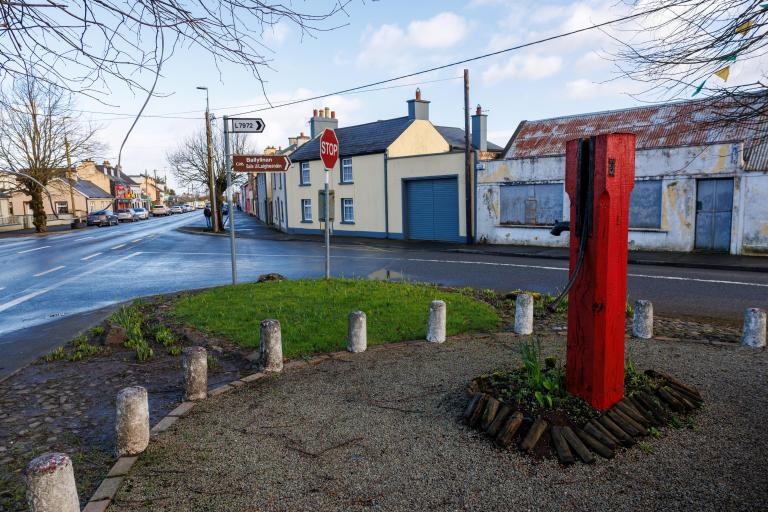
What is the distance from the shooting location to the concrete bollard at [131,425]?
3.90m

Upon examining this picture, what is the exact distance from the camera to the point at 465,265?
1566 centimetres

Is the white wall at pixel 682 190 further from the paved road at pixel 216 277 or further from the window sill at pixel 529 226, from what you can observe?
the paved road at pixel 216 277

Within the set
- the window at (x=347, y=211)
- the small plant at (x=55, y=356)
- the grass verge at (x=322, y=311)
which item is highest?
the window at (x=347, y=211)

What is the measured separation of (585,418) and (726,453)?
93 centimetres

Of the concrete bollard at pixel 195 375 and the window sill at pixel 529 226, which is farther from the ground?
the window sill at pixel 529 226

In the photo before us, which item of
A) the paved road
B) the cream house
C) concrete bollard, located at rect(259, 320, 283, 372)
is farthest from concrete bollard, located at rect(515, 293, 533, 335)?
the cream house

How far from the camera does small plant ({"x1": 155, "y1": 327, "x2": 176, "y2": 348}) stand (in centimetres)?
710

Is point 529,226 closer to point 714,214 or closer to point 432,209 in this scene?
point 432,209

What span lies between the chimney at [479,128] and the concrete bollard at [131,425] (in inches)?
921

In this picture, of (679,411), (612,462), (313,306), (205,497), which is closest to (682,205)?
(313,306)

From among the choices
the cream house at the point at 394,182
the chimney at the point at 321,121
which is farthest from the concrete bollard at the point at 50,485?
the chimney at the point at 321,121

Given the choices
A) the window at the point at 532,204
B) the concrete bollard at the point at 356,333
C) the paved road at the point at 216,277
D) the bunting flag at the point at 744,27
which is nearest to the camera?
Result: the bunting flag at the point at 744,27

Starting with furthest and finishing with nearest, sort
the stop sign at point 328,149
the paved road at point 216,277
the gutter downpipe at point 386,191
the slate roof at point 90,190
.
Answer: the slate roof at point 90,190 → the gutter downpipe at point 386,191 → the stop sign at point 328,149 → the paved road at point 216,277

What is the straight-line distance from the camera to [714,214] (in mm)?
16703
